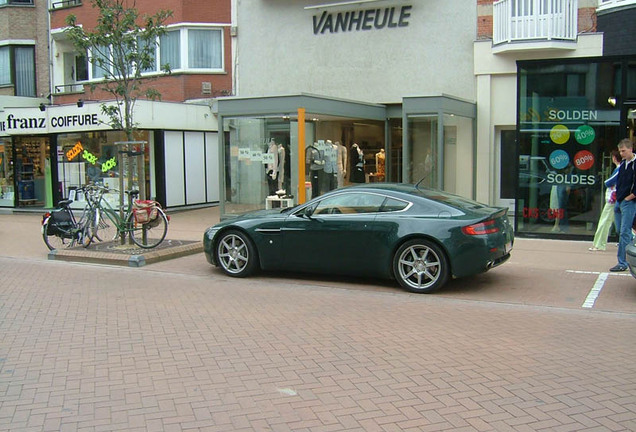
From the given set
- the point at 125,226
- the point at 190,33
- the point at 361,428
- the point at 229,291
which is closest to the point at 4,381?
the point at 361,428

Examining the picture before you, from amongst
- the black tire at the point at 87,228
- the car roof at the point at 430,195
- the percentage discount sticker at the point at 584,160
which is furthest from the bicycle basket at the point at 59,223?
the percentage discount sticker at the point at 584,160

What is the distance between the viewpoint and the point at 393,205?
8.95 meters

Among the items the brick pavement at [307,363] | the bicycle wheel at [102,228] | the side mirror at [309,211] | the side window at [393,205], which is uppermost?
the side window at [393,205]

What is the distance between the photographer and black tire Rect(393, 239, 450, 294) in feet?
27.8

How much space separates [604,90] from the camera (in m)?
12.7

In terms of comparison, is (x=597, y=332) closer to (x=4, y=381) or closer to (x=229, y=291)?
(x=229, y=291)

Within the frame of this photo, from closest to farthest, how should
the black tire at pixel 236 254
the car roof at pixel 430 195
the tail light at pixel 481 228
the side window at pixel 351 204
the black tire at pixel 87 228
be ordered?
the tail light at pixel 481 228
the car roof at pixel 430 195
the side window at pixel 351 204
the black tire at pixel 236 254
the black tire at pixel 87 228

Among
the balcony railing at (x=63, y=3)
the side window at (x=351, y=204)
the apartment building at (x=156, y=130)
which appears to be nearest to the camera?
the side window at (x=351, y=204)

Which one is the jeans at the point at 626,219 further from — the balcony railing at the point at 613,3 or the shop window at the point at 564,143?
the balcony railing at the point at 613,3

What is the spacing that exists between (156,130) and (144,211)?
26.3 feet

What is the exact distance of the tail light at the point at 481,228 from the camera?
8.33m

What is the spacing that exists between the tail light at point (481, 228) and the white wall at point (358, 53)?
912 centimetres

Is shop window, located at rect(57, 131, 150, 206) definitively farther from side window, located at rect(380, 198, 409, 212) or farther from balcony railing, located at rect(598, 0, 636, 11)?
balcony railing, located at rect(598, 0, 636, 11)

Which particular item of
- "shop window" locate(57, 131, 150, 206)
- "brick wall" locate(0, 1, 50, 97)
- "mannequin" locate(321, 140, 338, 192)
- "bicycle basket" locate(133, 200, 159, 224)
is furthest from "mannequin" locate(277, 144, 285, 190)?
"brick wall" locate(0, 1, 50, 97)
